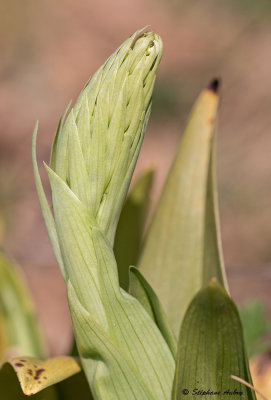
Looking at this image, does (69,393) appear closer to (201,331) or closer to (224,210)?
(201,331)

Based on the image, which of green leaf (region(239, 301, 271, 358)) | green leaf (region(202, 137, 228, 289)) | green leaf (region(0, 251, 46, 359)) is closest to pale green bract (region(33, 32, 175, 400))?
green leaf (region(202, 137, 228, 289))

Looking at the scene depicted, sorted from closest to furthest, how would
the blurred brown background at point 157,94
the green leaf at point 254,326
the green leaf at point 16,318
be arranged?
the green leaf at point 254,326 < the green leaf at point 16,318 < the blurred brown background at point 157,94

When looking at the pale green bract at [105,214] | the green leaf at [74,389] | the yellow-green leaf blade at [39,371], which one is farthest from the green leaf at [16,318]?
the pale green bract at [105,214]

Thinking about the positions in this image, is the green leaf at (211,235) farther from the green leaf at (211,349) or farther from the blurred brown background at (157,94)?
the blurred brown background at (157,94)

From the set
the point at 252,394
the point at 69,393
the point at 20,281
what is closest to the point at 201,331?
the point at 252,394

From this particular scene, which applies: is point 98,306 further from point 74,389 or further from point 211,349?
point 74,389

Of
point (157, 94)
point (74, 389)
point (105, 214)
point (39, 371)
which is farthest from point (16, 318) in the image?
point (157, 94)
